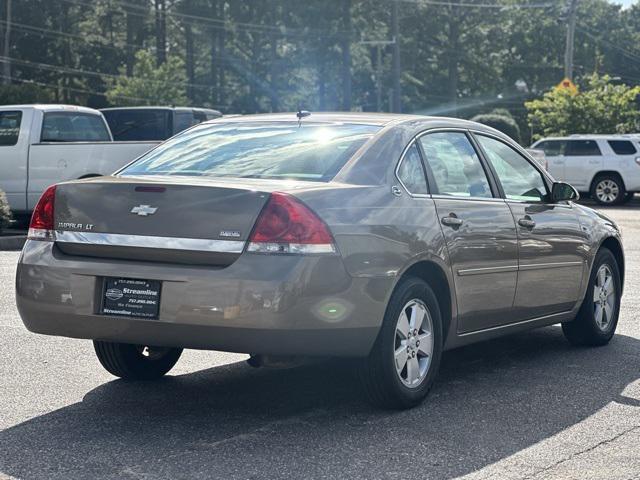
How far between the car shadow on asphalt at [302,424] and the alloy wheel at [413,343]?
196 mm

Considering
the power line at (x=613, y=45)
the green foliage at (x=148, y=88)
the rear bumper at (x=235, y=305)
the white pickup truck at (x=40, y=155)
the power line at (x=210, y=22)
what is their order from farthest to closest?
the power line at (x=613, y=45), the power line at (x=210, y=22), the green foliage at (x=148, y=88), the white pickup truck at (x=40, y=155), the rear bumper at (x=235, y=305)

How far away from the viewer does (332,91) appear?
86.0m

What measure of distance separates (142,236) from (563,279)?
3.23 metres

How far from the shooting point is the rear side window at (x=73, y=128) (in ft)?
60.0

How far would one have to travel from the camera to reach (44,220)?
19.5 ft

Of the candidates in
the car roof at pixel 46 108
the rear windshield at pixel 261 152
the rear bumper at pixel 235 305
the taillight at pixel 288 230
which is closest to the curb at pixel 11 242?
the car roof at pixel 46 108

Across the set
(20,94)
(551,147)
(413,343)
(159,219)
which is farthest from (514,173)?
(20,94)

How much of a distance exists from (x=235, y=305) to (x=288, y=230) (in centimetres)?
43

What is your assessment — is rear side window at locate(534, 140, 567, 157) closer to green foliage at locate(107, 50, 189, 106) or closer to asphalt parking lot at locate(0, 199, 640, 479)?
asphalt parking lot at locate(0, 199, 640, 479)

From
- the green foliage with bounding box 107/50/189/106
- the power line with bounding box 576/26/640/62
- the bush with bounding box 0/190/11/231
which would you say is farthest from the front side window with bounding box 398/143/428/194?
the power line with bounding box 576/26/640/62

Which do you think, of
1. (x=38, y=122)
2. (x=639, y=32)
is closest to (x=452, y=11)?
(x=639, y=32)

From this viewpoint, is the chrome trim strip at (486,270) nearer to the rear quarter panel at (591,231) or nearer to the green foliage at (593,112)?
the rear quarter panel at (591,231)

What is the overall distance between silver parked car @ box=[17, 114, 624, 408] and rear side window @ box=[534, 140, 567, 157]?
2420 cm

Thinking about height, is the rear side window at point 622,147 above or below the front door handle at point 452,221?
above
